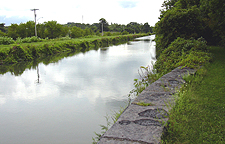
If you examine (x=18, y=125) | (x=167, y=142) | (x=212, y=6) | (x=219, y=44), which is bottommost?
(x=18, y=125)

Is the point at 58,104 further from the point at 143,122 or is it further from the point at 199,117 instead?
the point at 199,117

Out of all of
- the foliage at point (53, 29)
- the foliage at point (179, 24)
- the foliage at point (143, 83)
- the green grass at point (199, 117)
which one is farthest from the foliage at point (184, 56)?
the foliage at point (53, 29)

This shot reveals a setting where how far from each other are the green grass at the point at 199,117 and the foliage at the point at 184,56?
7.87 feet

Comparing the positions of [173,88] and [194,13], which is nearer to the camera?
[173,88]

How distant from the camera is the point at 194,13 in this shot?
42.0ft

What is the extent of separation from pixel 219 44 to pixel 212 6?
6504 millimetres

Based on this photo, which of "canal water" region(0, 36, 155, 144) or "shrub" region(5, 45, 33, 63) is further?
"shrub" region(5, 45, 33, 63)

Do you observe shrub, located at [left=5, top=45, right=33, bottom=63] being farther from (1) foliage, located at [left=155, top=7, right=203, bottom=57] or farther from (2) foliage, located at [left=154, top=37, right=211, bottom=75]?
(2) foliage, located at [left=154, top=37, right=211, bottom=75]

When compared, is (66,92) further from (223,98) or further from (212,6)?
(212,6)

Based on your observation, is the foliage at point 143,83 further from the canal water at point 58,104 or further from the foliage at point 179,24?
the foliage at point 179,24

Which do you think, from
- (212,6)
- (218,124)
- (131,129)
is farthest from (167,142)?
(212,6)

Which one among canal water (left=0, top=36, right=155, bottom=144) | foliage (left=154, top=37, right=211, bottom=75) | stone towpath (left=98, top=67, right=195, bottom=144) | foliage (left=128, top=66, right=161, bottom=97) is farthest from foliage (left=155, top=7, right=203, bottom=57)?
stone towpath (left=98, top=67, right=195, bottom=144)

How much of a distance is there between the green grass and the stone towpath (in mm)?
146

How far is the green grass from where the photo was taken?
9.41 feet
